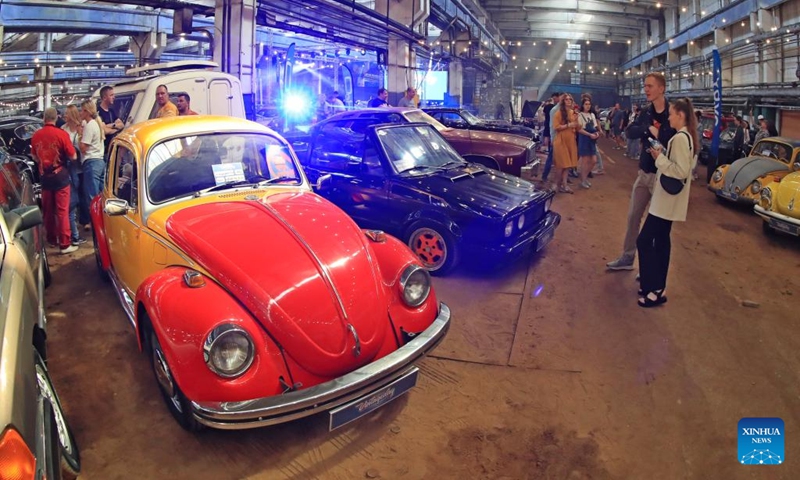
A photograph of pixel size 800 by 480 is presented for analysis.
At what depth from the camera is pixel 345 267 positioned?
3.12m

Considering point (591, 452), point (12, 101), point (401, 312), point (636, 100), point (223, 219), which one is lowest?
point (591, 452)

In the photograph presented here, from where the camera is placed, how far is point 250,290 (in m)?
2.82

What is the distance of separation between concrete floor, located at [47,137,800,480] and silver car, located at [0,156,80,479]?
0.60 metres

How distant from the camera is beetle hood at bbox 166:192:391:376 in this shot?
9.12ft

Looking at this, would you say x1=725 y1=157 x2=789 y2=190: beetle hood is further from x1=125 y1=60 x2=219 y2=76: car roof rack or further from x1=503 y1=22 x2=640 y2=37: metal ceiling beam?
x1=503 y1=22 x2=640 y2=37: metal ceiling beam

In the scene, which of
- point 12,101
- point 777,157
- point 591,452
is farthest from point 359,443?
point 12,101

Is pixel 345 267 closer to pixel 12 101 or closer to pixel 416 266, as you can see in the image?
pixel 416 266

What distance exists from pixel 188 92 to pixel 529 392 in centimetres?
793

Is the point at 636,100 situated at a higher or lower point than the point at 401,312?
higher

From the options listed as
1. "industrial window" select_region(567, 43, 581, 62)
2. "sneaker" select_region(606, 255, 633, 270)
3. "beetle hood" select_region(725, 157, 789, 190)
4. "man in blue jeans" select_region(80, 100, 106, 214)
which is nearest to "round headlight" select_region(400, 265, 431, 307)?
"sneaker" select_region(606, 255, 633, 270)

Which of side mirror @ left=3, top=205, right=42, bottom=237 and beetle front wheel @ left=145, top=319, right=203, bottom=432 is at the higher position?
side mirror @ left=3, top=205, right=42, bottom=237

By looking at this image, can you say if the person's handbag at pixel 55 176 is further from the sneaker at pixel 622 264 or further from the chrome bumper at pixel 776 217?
the chrome bumper at pixel 776 217

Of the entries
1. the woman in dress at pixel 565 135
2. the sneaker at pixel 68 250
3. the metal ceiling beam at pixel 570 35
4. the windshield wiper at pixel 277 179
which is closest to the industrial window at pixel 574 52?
the metal ceiling beam at pixel 570 35

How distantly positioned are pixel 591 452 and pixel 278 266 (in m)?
2.17
